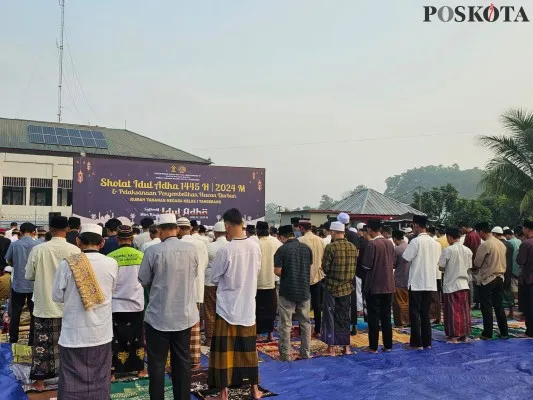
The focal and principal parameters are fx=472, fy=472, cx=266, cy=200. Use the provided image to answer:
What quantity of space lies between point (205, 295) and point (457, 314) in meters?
3.48

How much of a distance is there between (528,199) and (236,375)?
11419 millimetres

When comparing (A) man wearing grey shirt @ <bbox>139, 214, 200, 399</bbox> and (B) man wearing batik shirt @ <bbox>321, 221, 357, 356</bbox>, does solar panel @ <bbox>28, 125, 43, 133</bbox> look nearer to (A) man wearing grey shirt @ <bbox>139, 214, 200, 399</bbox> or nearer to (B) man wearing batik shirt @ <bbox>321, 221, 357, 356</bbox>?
(B) man wearing batik shirt @ <bbox>321, 221, 357, 356</bbox>

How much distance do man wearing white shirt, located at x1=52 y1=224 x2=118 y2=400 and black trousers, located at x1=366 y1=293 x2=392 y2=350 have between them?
352 cm

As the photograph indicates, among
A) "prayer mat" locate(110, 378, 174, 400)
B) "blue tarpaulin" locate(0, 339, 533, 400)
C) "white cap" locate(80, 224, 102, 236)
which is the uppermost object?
"white cap" locate(80, 224, 102, 236)

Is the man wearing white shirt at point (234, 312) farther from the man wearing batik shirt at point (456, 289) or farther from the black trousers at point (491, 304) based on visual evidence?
the black trousers at point (491, 304)

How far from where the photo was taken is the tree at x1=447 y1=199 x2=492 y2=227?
835 inches

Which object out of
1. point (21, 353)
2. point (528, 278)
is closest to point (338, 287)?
point (528, 278)

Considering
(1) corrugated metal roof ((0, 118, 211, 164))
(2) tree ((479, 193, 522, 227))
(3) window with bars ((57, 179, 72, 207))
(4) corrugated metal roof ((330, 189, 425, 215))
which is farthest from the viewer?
(1) corrugated metal roof ((0, 118, 211, 164))

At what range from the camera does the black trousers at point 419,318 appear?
611cm

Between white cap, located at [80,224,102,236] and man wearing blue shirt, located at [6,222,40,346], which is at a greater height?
white cap, located at [80,224,102,236]

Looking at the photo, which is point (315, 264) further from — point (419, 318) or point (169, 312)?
point (169, 312)

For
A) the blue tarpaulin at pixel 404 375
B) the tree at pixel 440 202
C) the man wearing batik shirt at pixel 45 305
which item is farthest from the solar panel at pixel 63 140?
the man wearing batik shirt at pixel 45 305

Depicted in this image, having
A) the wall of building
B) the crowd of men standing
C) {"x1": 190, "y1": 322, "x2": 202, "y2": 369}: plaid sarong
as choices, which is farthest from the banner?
{"x1": 190, "y1": 322, "x2": 202, "y2": 369}: plaid sarong

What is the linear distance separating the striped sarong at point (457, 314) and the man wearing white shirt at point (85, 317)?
15.8ft
